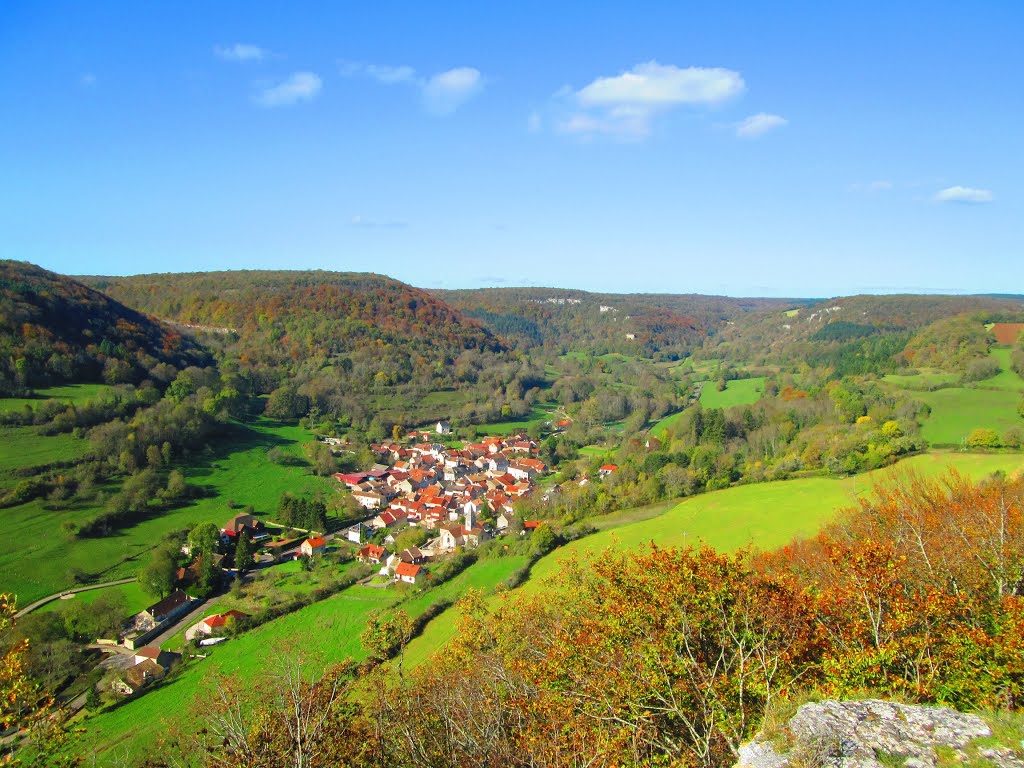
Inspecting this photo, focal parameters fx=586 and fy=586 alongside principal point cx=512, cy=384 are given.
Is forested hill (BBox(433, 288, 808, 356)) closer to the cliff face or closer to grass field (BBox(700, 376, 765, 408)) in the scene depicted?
grass field (BBox(700, 376, 765, 408))

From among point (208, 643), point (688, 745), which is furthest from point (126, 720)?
point (688, 745)

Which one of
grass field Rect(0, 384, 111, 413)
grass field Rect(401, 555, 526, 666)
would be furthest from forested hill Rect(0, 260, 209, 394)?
grass field Rect(401, 555, 526, 666)

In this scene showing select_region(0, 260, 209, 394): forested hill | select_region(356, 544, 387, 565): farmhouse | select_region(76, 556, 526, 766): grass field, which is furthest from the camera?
select_region(0, 260, 209, 394): forested hill

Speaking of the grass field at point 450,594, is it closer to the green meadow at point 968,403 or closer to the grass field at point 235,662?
the grass field at point 235,662

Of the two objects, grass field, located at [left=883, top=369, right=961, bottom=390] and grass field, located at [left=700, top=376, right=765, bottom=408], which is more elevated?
grass field, located at [left=883, top=369, right=961, bottom=390]

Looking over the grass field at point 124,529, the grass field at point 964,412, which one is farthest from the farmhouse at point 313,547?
the grass field at point 964,412

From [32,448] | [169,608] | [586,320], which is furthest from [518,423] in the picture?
[586,320]

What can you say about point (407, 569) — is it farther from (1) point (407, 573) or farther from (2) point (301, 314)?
(2) point (301, 314)
